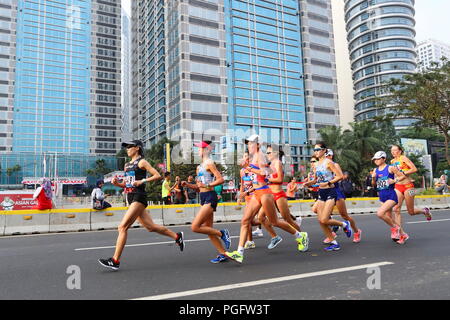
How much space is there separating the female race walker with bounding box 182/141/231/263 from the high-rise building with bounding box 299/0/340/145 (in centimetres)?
7614

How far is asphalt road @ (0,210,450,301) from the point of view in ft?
12.0

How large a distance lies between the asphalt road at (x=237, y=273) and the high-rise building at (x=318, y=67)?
75.3 metres

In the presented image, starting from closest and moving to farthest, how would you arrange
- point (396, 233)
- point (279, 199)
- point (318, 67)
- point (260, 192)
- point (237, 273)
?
point (237, 273)
point (260, 192)
point (279, 199)
point (396, 233)
point (318, 67)

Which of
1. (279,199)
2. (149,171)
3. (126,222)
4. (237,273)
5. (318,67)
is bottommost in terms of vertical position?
(237,273)

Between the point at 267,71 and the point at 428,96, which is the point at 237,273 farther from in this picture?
the point at 267,71

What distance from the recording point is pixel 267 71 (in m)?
76.4

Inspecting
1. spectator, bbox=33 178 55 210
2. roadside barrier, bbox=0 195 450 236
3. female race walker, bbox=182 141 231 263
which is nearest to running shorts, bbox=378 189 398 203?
female race walker, bbox=182 141 231 263

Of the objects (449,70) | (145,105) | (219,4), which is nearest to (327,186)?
(449,70)

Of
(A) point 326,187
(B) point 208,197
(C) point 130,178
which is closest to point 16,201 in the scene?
(C) point 130,178

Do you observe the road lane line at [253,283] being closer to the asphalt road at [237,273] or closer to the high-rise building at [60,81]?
the asphalt road at [237,273]

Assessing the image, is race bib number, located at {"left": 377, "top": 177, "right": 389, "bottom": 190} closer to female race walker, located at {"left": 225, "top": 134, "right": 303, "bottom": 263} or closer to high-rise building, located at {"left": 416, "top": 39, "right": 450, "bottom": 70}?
female race walker, located at {"left": 225, "top": 134, "right": 303, "bottom": 263}

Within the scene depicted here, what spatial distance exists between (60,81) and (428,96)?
104 metres
